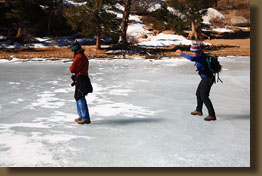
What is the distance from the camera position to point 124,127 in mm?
5914

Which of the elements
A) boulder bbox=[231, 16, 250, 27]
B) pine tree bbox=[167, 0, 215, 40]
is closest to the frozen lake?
pine tree bbox=[167, 0, 215, 40]

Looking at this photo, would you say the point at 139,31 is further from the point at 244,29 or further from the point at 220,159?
the point at 220,159

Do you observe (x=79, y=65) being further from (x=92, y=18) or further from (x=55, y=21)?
(x=55, y=21)

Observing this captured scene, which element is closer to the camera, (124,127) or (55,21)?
(124,127)

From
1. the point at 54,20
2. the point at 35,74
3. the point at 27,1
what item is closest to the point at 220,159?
the point at 35,74

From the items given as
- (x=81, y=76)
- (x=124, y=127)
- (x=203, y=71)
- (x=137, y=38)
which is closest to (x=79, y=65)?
(x=81, y=76)

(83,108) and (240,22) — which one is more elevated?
(240,22)

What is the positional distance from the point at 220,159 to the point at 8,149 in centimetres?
310

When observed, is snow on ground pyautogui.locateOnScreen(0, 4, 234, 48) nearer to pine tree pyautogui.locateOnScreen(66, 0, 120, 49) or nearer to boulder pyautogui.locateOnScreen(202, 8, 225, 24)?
pine tree pyautogui.locateOnScreen(66, 0, 120, 49)

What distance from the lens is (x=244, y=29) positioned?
3950cm

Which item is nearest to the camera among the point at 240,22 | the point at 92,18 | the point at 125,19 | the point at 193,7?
the point at 92,18

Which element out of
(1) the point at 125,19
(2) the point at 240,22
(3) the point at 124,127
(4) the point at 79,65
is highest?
(2) the point at 240,22

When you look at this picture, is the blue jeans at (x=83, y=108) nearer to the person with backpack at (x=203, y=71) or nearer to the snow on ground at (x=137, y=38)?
the person with backpack at (x=203, y=71)

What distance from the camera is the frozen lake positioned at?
14.1 feet
